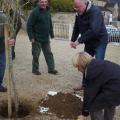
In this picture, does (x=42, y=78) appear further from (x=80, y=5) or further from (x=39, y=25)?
(x=80, y=5)

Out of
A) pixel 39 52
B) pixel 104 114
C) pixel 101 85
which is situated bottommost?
pixel 104 114

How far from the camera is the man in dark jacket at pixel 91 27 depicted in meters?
7.45

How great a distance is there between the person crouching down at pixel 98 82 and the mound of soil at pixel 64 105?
1.57 meters

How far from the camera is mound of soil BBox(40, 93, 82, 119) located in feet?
22.6

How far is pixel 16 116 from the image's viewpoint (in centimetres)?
684

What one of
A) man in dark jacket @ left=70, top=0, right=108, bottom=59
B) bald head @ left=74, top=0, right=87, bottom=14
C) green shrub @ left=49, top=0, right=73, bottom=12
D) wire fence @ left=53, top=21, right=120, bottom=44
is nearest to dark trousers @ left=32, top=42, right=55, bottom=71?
man in dark jacket @ left=70, top=0, right=108, bottom=59

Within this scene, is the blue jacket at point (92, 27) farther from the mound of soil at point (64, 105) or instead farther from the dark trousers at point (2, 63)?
the dark trousers at point (2, 63)

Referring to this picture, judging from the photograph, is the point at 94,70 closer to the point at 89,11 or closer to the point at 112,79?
the point at 112,79

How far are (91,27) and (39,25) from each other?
1.72 metres

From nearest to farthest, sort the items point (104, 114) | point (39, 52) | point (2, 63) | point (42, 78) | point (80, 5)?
point (104, 114)
point (80, 5)
point (2, 63)
point (42, 78)
point (39, 52)

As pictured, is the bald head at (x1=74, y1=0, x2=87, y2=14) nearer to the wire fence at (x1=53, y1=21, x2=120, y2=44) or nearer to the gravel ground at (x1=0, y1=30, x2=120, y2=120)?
the gravel ground at (x1=0, y1=30, x2=120, y2=120)

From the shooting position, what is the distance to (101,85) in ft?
16.8

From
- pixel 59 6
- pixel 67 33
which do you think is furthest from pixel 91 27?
pixel 59 6

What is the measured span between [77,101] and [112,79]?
7.87 ft
